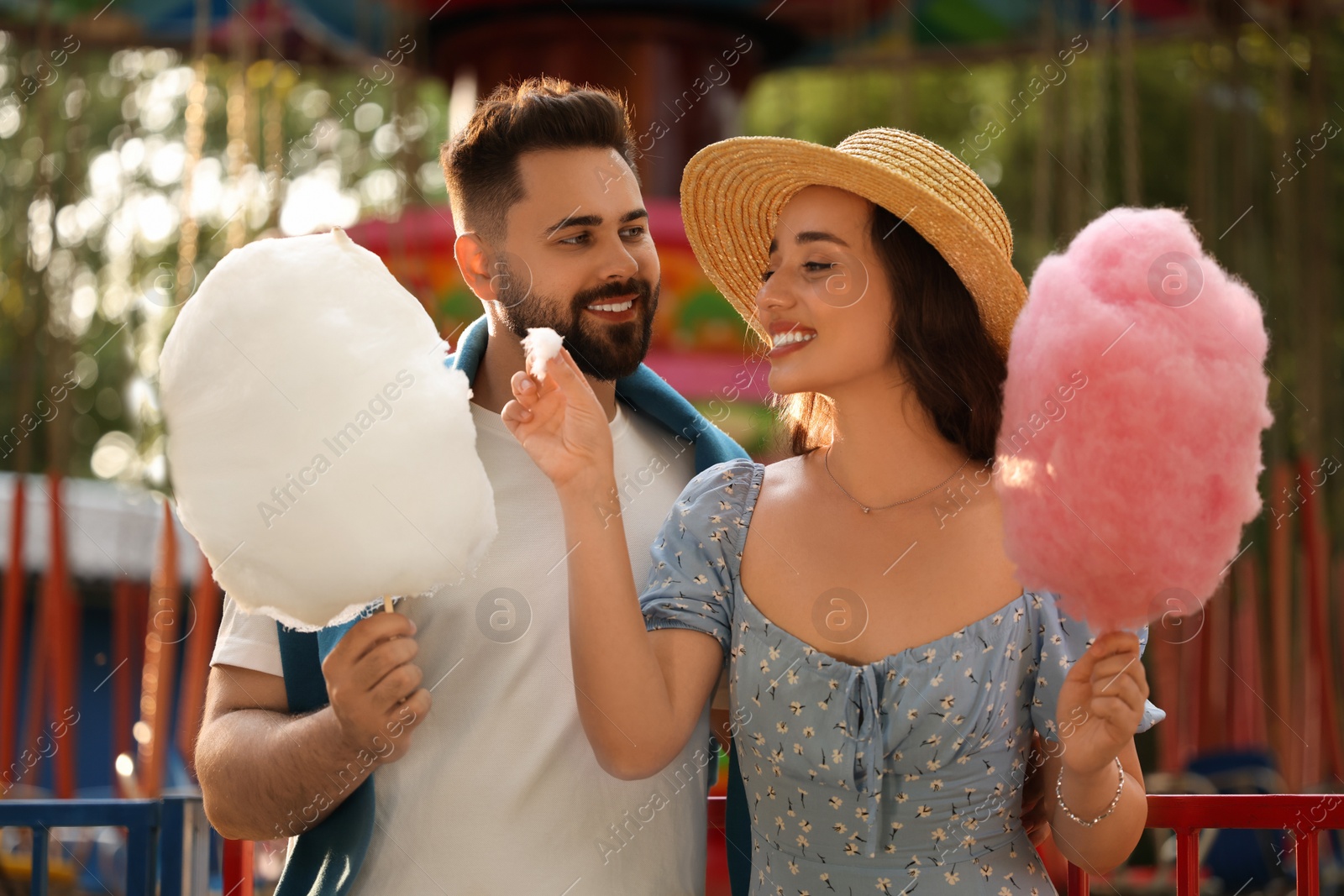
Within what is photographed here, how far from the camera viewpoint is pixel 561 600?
2.18 metres

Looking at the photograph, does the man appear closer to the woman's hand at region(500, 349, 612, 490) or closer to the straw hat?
the straw hat

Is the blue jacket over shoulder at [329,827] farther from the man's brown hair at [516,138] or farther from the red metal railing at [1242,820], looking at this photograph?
the man's brown hair at [516,138]

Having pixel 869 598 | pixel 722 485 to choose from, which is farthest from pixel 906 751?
pixel 722 485

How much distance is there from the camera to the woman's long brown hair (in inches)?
80.8

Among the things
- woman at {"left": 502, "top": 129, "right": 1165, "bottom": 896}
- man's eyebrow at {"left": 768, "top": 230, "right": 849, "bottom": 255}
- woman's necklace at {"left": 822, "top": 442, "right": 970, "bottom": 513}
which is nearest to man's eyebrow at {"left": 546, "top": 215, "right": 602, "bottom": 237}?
woman at {"left": 502, "top": 129, "right": 1165, "bottom": 896}

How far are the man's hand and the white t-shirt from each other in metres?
0.32

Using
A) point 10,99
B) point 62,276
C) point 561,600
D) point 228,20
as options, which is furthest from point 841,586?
point 10,99

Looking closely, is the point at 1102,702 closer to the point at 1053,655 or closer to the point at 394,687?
the point at 1053,655

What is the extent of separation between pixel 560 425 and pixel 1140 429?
0.80 m

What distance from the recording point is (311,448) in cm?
184

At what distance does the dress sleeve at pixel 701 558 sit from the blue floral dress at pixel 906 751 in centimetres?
8

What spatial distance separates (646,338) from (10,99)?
13.1m

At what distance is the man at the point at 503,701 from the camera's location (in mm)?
2023

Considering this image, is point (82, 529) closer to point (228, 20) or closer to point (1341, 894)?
point (228, 20)
